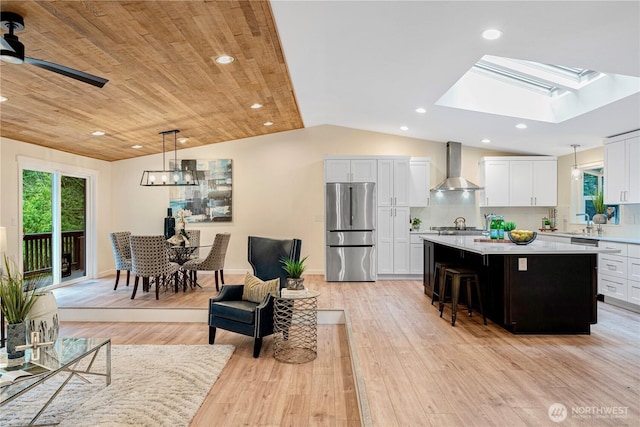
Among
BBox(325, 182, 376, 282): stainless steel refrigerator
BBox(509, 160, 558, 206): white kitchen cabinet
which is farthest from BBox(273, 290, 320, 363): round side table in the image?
BBox(509, 160, 558, 206): white kitchen cabinet

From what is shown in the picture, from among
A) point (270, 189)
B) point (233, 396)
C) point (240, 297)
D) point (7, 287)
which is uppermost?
point (270, 189)

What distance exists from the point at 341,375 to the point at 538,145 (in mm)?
5260

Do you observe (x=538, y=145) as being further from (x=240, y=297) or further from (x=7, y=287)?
(x=7, y=287)

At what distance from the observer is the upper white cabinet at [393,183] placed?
6841 mm

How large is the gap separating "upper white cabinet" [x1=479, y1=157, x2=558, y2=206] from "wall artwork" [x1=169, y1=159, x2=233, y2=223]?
484cm

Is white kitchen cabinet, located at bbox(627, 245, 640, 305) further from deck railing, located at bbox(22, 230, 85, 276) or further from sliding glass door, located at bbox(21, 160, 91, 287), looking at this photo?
deck railing, located at bbox(22, 230, 85, 276)

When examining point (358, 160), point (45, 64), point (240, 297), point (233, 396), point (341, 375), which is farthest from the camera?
point (358, 160)

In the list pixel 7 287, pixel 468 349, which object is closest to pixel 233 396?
pixel 7 287

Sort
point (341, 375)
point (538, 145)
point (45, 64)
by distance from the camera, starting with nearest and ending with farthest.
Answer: point (45, 64) → point (341, 375) → point (538, 145)

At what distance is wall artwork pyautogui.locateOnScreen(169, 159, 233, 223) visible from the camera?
24.4 feet

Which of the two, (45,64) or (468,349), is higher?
(45,64)

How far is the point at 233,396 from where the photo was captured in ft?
9.61

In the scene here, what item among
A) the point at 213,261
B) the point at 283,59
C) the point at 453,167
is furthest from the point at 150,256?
the point at 453,167

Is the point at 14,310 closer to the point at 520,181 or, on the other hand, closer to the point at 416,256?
the point at 416,256
